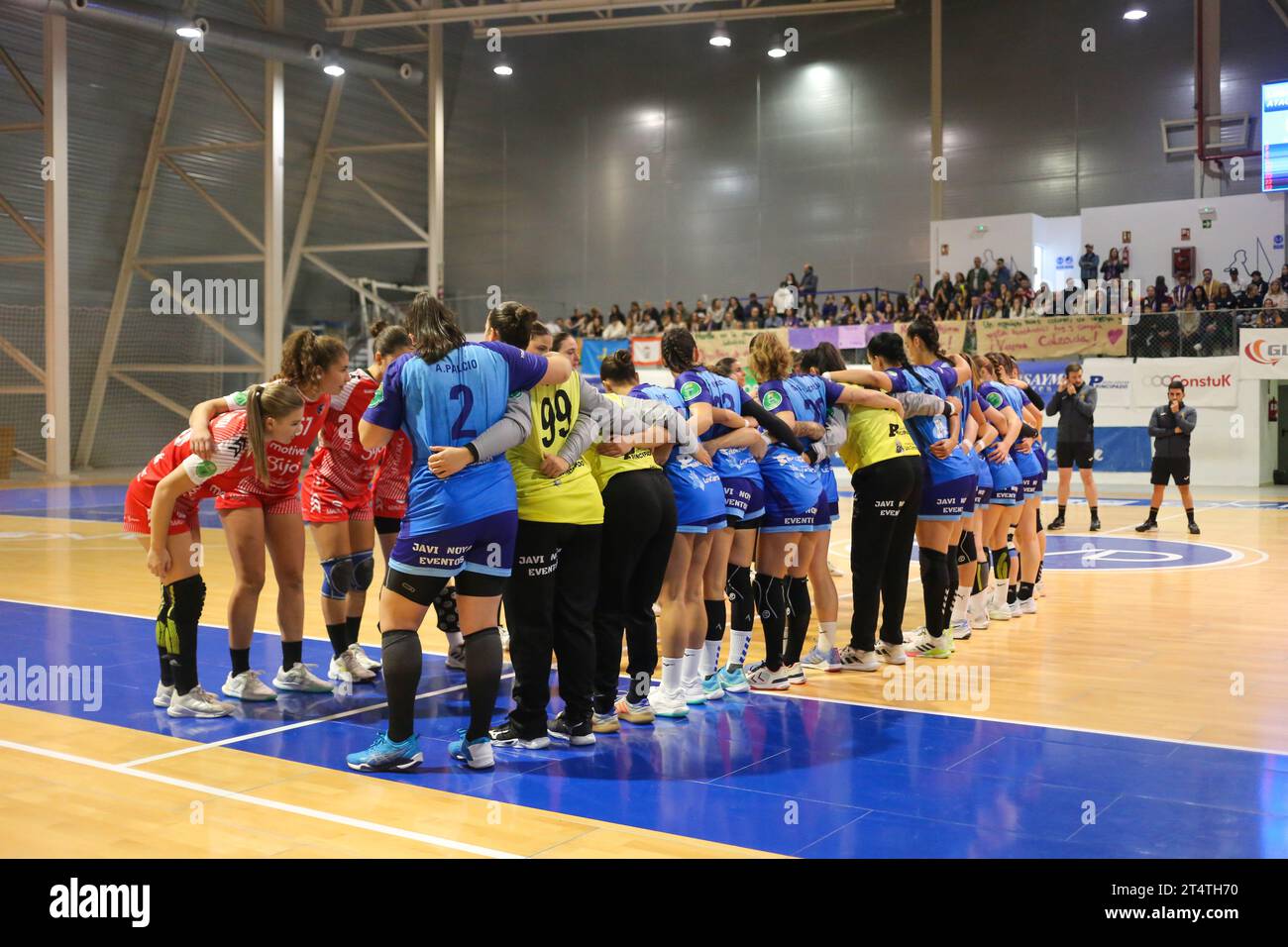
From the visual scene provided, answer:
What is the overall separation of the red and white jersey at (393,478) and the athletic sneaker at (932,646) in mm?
3233

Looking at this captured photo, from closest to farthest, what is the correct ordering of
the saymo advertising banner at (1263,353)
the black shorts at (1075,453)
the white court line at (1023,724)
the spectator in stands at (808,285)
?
the white court line at (1023,724)
the black shorts at (1075,453)
the saymo advertising banner at (1263,353)
the spectator in stands at (808,285)

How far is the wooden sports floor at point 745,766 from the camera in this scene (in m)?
3.88

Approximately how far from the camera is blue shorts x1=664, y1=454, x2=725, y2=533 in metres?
5.57

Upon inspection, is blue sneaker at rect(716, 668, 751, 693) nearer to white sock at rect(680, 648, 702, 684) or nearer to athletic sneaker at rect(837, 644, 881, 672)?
white sock at rect(680, 648, 702, 684)

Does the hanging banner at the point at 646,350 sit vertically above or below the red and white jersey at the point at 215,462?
above

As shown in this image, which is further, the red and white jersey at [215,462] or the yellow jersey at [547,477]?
the red and white jersey at [215,462]

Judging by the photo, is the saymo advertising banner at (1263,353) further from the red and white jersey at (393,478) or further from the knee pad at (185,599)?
the knee pad at (185,599)

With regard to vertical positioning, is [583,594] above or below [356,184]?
below

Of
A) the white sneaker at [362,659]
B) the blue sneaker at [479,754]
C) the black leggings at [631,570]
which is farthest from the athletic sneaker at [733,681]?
the white sneaker at [362,659]

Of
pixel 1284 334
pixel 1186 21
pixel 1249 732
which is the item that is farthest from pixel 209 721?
pixel 1186 21

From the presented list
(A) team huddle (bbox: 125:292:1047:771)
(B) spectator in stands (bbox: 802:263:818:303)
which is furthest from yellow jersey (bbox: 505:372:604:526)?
(B) spectator in stands (bbox: 802:263:818:303)

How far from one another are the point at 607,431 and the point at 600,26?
23142 mm

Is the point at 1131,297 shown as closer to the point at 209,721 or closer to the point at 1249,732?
the point at 1249,732
